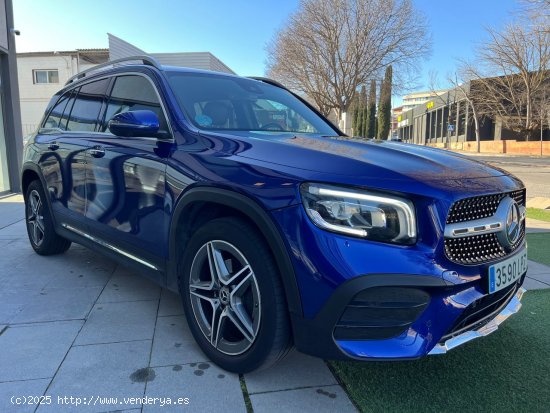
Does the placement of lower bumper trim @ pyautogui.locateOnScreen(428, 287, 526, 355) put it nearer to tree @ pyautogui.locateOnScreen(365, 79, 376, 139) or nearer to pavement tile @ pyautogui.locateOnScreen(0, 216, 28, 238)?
pavement tile @ pyautogui.locateOnScreen(0, 216, 28, 238)

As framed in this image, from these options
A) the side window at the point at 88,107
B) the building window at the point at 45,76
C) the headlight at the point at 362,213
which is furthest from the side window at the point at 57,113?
the building window at the point at 45,76

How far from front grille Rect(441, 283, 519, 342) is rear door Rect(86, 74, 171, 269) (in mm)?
1700

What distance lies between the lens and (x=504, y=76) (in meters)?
39.7

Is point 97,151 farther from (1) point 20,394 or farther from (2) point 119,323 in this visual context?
(1) point 20,394

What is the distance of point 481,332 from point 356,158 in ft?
3.43

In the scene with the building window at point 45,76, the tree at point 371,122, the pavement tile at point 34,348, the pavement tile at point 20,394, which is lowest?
the pavement tile at point 20,394

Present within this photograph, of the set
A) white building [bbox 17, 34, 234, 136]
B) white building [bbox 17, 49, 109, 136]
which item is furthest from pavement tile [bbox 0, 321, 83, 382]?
white building [bbox 17, 49, 109, 136]

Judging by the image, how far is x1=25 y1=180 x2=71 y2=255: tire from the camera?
4.42 meters

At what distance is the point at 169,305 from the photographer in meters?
3.43

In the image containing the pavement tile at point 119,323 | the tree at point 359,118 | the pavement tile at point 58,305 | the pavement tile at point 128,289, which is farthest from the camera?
the tree at point 359,118

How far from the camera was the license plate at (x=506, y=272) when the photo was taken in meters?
2.02

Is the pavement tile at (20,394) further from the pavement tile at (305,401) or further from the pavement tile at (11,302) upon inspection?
the pavement tile at (305,401)

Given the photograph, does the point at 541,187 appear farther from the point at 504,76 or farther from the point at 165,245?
the point at 504,76

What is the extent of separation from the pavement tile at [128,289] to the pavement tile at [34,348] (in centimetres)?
51
